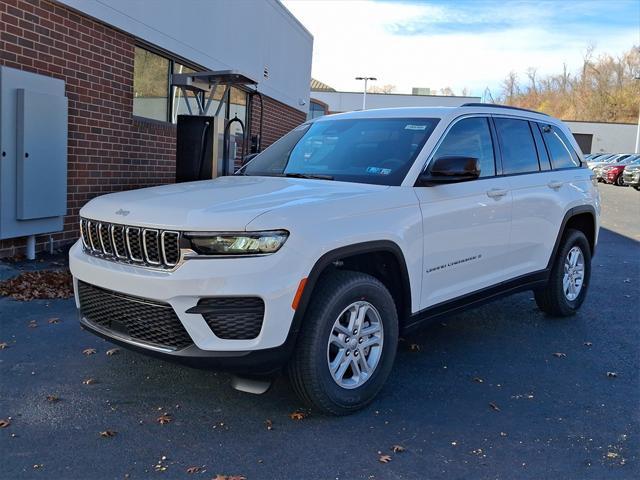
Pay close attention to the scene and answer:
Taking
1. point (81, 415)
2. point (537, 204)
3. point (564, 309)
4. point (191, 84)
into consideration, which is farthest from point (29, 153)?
point (564, 309)

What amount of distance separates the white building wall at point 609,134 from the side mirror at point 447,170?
204 ft

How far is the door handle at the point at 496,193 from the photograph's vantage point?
4.72 metres

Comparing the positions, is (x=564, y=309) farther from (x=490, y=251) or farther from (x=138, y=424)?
(x=138, y=424)

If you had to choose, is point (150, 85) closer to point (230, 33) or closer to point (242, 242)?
point (230, 33)

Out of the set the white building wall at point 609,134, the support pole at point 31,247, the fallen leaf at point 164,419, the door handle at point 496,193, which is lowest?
the fallen leaf at point 164,419

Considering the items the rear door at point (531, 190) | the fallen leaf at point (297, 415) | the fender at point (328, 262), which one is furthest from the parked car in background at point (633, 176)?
the fallen leaf at point (297, 415)

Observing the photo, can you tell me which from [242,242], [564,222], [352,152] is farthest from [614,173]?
[242,242]

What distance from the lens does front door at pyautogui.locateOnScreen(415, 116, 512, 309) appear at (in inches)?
164

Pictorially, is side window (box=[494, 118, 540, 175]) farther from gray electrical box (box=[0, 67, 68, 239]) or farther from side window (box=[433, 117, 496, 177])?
gray electrical box (box=[0, 67, 68, 239])

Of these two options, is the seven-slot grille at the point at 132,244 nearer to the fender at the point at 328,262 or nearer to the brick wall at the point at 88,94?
the fender at the point at 328,262

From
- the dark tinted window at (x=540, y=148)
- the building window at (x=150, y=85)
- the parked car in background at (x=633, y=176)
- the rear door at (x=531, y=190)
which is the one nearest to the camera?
the rear door at (x=531, y=190)

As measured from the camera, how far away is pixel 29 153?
6.89m

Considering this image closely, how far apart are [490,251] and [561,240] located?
4.97 ft

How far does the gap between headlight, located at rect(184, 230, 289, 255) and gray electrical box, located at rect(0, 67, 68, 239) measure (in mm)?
4438
